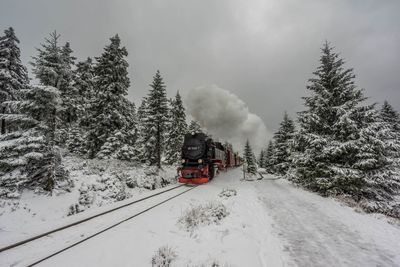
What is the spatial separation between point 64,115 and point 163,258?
24827 mm

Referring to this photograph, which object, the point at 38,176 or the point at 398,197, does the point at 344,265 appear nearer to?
the point at 398,197

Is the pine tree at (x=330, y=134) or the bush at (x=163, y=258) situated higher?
the pine tree at (x=330, y=134)

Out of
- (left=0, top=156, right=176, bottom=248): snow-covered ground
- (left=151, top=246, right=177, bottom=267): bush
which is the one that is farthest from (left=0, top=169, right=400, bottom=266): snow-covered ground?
(left=0, top=156, right=176, bottom=248): snow-covered ground

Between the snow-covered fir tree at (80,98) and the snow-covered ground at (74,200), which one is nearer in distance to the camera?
the snow-covered ground at (74,200)

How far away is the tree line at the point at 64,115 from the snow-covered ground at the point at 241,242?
5828 millimetres

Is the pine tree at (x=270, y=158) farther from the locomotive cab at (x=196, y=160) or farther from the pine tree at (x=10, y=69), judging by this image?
the pine tree at (x=10, y=69)

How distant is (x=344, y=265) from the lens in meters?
4.07

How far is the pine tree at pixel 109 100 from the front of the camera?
64.1ft

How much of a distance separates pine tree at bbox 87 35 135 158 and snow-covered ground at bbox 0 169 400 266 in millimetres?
13762

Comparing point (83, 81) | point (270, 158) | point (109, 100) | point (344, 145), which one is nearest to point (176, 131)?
point (109, 100)

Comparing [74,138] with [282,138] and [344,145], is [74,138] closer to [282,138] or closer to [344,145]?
[282,138]

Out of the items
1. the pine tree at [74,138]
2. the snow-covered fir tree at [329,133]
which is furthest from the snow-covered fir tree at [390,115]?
the pine tree at [74,138]

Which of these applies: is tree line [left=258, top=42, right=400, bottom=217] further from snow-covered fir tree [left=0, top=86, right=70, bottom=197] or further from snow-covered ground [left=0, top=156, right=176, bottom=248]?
snow-covered fir tree [left=0, top=86, right=70, bottom=197]

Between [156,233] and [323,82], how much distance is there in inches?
535
